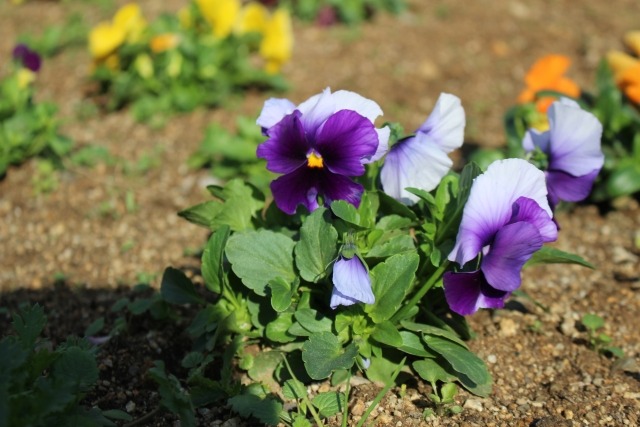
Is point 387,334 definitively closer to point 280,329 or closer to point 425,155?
point 280,329

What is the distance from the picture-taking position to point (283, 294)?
2143 mm

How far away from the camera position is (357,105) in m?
2.11

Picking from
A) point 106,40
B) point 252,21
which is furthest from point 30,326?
point 252,21

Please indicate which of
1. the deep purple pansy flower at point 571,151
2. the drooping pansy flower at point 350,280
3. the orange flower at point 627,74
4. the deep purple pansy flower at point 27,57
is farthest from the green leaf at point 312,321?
the deep purple pansy flower at point 27,57

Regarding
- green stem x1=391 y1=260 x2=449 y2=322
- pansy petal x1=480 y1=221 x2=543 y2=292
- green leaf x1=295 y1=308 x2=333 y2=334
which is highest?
pansy petal x1=480 y1=221 x2=543 y2=292

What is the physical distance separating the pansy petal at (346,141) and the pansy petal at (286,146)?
0.16 feet

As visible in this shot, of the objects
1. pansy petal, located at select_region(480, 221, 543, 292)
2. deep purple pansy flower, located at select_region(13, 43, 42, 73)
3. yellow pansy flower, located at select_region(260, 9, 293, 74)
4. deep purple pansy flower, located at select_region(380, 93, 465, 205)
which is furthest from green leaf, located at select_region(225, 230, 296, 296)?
yellow pansy flower, located at select_region(260, 9, 293, 74)

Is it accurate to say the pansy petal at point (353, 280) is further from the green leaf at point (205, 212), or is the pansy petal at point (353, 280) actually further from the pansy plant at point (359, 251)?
the green leaf at point (205, 212)

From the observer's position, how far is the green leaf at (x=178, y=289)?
2512 mm

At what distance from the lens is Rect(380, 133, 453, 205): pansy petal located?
228cm

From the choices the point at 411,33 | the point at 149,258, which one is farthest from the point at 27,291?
the point at 411,33

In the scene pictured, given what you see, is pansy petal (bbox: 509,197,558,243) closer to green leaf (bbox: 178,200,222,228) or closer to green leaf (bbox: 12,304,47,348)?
green leaf (bbox: 178,200,222,228)

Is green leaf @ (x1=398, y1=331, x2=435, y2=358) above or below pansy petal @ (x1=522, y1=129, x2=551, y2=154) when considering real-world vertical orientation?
below

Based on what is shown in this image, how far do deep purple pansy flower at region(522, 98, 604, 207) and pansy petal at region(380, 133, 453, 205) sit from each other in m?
0.39
